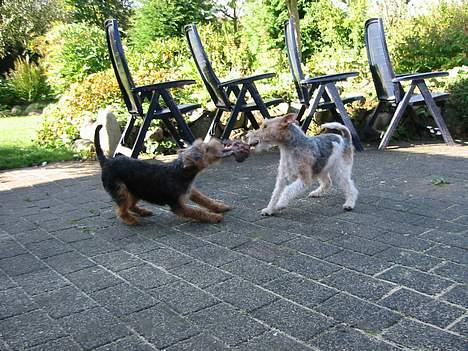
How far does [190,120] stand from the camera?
7.37 metres

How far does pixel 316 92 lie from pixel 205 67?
1.53m

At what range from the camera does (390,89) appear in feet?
22.3

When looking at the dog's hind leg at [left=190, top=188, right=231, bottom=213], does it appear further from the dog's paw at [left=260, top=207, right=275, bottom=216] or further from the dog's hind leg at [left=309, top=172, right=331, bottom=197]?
the dog's hind leg at [left=309, top=172, right=331, bottom=197]

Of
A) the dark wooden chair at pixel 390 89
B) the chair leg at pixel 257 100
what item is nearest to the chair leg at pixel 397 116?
Answer: the dark wooden chair at pixel 390 89

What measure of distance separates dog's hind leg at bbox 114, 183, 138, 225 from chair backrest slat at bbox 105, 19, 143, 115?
2438mm

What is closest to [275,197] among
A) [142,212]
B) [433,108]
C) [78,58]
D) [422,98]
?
[142,212]

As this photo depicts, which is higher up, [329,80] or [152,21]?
[152,21]

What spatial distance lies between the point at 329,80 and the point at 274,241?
3.52 m

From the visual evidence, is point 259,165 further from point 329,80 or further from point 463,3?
point 463,3

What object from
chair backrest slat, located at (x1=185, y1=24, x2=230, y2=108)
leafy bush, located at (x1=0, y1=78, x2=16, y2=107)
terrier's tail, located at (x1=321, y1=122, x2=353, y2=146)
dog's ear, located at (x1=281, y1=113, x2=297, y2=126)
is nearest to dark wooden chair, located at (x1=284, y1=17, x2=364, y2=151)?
chair backrest slat, located at (x1=185, y1=24, x2=230, y2=108)

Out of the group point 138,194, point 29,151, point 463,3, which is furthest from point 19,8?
point 138,194

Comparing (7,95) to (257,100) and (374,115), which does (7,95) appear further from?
(374,115)

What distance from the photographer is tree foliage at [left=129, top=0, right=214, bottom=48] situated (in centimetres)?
1509

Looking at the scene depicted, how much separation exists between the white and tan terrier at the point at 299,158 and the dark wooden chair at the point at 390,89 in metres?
2.84
